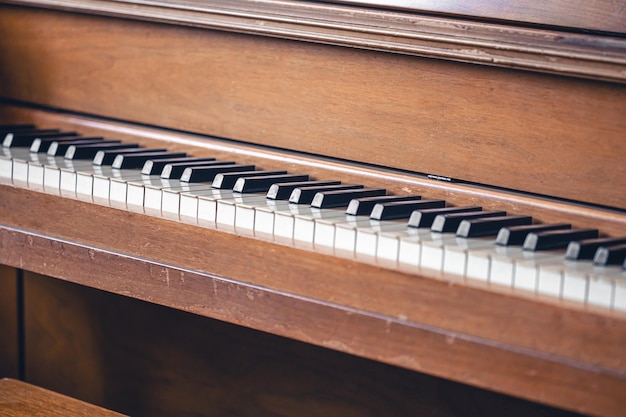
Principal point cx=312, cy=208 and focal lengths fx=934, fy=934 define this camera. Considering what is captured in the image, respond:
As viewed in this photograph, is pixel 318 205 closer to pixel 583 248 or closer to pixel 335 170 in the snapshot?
pixel 335 170

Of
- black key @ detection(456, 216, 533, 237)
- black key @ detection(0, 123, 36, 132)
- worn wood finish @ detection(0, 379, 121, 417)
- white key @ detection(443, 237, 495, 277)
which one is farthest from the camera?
black key @ detection(0, 123, 36, 132)

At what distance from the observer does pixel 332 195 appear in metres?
1.58

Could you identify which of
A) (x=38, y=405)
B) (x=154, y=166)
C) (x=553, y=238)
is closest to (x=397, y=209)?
(x=553, y=238)

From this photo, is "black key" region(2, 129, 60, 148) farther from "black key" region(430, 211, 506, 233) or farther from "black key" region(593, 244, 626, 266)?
"black key" region(593, 244, 626, 266)

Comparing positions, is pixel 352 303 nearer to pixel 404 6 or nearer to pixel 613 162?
pixel 613 162

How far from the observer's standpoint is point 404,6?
1.71 m

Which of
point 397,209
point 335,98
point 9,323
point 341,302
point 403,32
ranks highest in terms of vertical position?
point 403,32

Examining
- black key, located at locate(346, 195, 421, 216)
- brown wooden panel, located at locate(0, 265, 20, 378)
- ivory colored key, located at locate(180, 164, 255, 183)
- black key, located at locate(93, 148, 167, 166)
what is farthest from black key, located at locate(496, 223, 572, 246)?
brown wooden panel, located at locate(0, 265, 20, 378)

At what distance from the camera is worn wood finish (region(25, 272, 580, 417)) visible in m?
1.84

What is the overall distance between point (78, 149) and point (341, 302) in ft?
2.56

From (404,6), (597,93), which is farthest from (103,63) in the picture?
(597,93)

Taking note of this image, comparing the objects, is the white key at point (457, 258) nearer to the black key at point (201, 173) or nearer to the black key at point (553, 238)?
the black key at point (553, 238)

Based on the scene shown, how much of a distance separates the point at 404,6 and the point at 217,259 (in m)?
0.60

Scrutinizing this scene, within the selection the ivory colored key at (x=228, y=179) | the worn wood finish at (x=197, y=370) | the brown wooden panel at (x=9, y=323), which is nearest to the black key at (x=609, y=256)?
the worn wood finish at (x=197, y=370)
